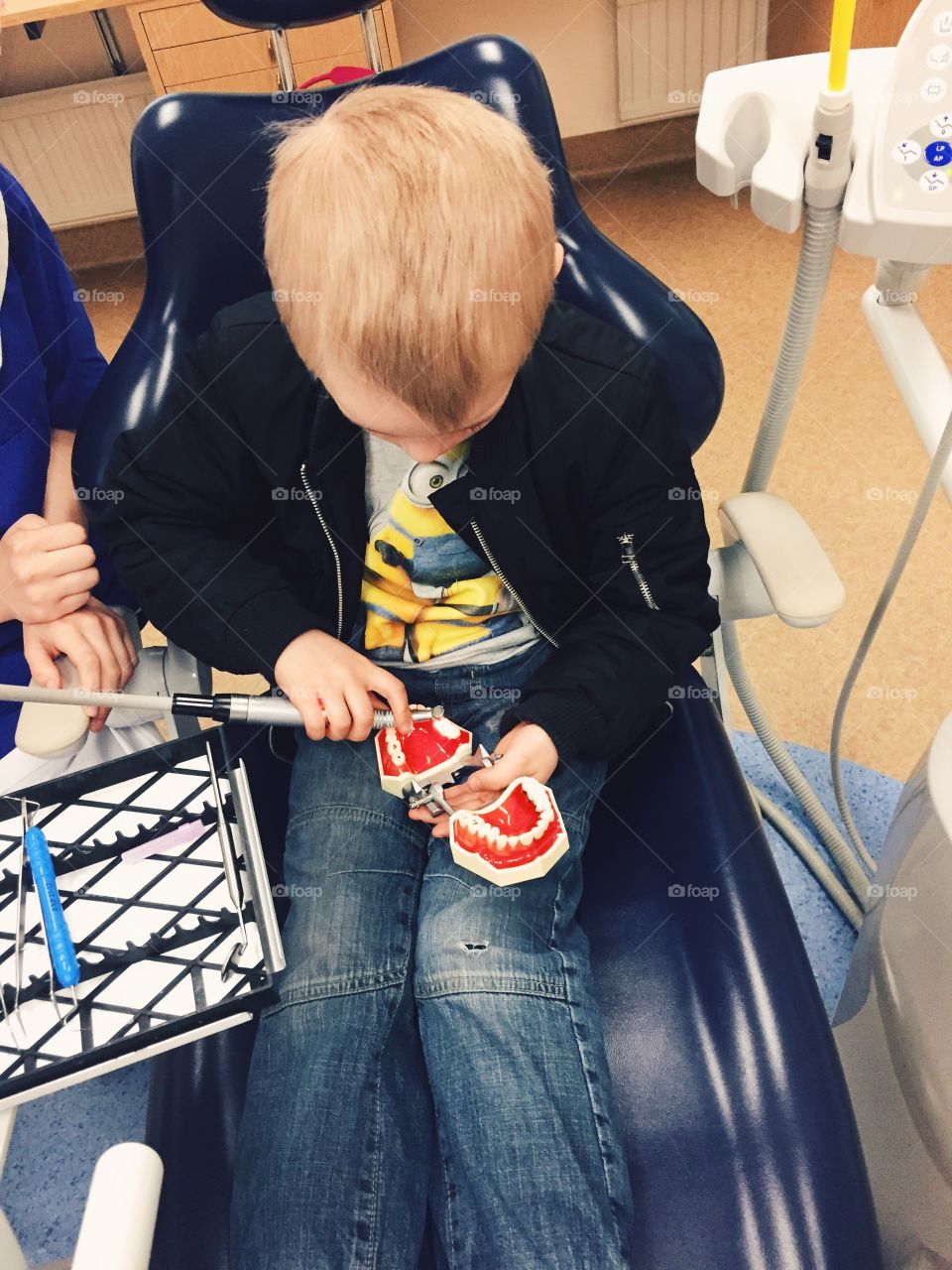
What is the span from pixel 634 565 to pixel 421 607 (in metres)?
0.21

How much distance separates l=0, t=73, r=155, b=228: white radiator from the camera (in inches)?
105

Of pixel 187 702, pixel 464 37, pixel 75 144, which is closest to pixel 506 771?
pixel 187 702

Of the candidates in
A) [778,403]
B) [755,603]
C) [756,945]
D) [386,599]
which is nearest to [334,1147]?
[756,945]

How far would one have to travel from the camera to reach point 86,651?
961mm

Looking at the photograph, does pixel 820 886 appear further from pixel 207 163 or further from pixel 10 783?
pixel 207 163

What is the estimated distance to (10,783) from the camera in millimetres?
1023

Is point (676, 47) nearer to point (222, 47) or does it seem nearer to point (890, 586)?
point (222, 47)

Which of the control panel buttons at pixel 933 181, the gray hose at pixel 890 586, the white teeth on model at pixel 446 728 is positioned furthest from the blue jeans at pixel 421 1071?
the control panel buttons at pixel 933 181

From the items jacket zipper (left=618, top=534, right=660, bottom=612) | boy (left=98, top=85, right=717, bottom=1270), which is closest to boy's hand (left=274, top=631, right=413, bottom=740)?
boy (left=98, top=85, right=717, bottom=1270)

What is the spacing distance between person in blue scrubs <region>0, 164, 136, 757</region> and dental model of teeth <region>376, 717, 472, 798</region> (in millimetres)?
250

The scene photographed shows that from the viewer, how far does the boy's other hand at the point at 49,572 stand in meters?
0.97

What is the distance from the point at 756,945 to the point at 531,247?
598 millimetres

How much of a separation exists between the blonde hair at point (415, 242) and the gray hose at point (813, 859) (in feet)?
2.78

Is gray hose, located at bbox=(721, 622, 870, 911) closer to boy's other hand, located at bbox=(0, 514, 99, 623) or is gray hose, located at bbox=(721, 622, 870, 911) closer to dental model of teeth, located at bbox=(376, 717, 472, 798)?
dental model of teeth, located at bbox=(376, 717, 472, 798)
